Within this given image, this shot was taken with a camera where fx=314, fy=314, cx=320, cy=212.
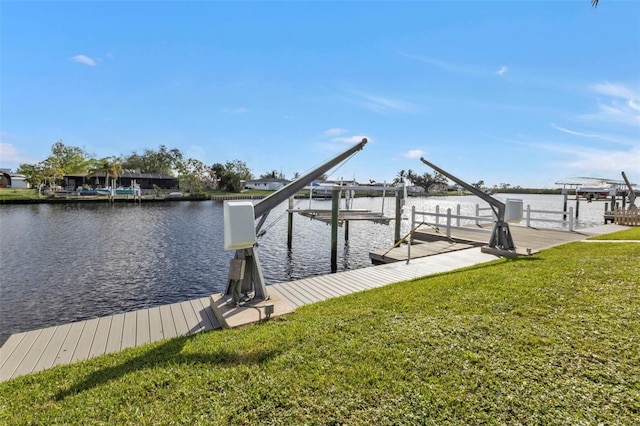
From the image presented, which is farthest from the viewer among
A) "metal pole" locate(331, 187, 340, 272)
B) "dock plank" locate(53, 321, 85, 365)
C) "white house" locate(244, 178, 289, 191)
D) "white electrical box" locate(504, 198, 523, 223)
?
"white house" locate(244, 178, 289, 191)

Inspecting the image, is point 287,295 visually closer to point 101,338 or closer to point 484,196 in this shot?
point 101,338

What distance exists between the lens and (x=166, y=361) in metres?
3.53

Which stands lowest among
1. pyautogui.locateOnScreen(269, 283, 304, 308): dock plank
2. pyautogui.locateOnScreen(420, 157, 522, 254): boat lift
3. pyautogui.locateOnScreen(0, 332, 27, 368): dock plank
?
pyautogui.locateOnScreen(0, 332, 27, 368): dock plank

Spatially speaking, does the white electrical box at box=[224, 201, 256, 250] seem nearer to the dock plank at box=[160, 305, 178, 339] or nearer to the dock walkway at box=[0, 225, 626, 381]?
the dock walkway at box=[0, 225, 626, 381]

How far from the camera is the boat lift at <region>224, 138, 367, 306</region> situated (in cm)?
470

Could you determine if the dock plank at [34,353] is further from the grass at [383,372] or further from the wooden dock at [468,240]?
the wooden dock at [468,240]

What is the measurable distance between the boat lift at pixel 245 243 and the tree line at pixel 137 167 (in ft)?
194

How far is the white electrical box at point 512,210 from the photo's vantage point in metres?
9.09

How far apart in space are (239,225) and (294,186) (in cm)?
148

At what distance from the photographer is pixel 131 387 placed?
302 cm

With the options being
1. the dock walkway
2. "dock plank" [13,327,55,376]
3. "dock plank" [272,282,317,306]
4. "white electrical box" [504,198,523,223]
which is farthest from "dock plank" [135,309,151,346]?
"white electrical box" [504,198,523,223]

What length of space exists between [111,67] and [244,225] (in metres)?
21.0

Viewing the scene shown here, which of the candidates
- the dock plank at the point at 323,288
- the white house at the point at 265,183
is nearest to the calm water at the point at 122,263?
the dock plank at the point at 323,288

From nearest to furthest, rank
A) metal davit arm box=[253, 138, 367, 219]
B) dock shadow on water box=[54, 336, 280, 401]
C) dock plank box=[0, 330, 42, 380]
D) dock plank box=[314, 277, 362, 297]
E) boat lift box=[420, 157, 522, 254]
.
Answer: dock shadow on water box=[54, 336, 280, 401] → dock plank box=[0, 330, 42, 380] → metal davit arm box=[253, 138, 367, 219] → dock plank box=[314, 277, 362, 297] → boat lift box=[420, 157, 522, 254]
